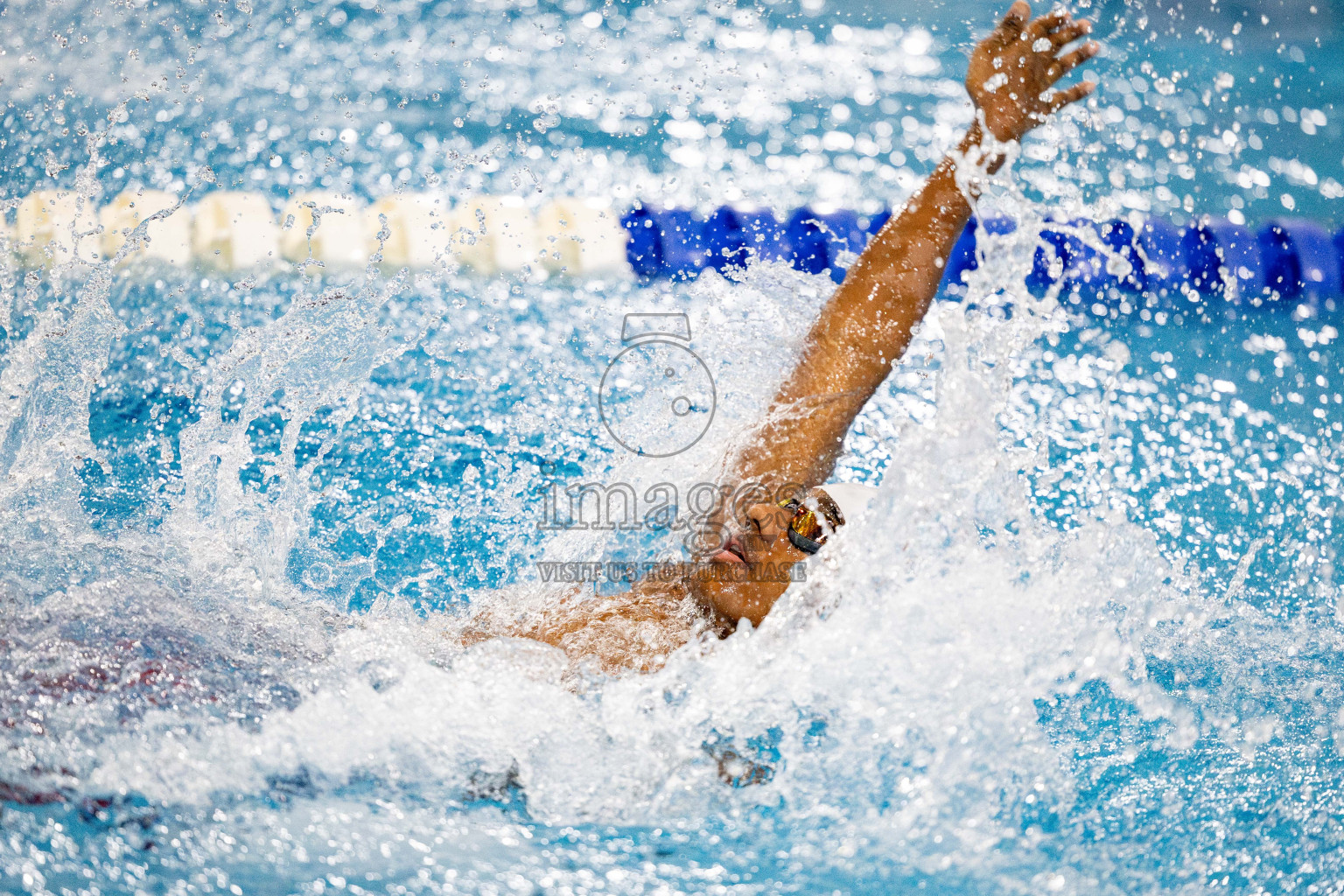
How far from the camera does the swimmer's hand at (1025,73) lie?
134 centimetres

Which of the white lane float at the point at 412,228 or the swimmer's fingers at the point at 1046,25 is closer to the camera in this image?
the swimmer's fingers at the point at 1046,25

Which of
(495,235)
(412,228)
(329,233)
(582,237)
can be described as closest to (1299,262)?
(582,237)

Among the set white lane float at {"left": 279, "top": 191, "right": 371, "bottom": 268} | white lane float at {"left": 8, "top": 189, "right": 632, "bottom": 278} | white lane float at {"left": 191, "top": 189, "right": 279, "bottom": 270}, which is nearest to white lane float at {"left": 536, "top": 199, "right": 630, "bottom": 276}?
white lane float at {"left": 8, "top": 189, "right": 632, "bottom": 278}

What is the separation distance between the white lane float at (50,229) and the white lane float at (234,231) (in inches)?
10.7

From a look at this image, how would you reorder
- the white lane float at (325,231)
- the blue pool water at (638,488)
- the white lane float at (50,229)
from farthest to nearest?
the white lane float at (325,231), the white lane float at (50,229), the blue pool water at (638,488)

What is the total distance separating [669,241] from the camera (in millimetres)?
2965

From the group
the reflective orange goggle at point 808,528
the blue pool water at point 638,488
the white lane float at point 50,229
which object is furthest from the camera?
the white lane float at point 50,229

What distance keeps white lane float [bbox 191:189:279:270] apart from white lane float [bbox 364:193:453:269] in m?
0.28

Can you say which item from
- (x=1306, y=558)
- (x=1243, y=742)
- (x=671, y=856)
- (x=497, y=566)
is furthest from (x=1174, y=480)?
(x=671, y=856)

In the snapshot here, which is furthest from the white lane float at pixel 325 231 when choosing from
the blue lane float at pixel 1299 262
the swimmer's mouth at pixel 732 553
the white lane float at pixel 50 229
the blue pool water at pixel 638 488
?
the blue lane float at pixel 1299 262

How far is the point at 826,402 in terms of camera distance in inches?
59.8

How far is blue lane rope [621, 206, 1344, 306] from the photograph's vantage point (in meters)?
2.91

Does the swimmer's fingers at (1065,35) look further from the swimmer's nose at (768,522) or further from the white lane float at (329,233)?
the white lane float at (329,233)

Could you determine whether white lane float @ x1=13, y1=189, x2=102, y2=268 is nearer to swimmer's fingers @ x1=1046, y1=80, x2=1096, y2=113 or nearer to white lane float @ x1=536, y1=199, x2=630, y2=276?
white lane float @ x1=536, y1=199, x2=630, y2=276
